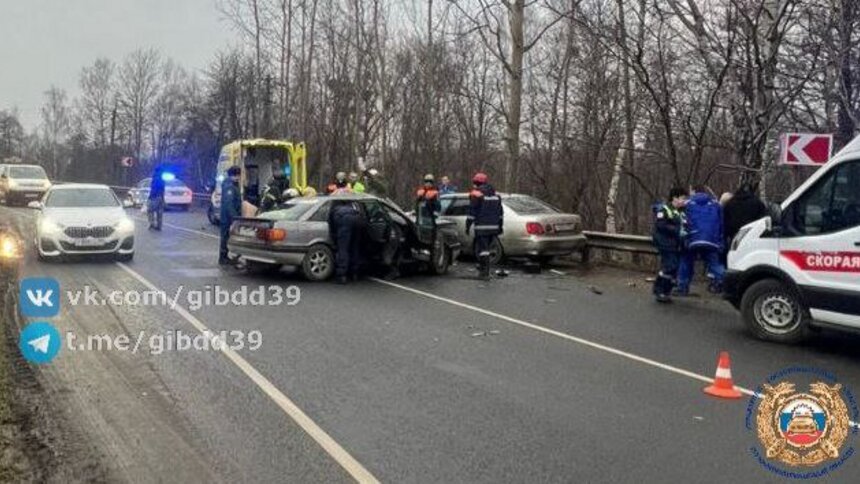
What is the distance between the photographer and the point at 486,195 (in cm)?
1394

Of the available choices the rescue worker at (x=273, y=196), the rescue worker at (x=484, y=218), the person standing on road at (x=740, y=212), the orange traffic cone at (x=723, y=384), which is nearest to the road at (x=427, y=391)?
the orange traffic cone at (x=723, y=384)

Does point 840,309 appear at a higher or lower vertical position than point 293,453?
higher

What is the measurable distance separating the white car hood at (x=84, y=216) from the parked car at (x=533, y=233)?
6.98m

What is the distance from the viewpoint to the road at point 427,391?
4699mm

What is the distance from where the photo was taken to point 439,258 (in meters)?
14.2

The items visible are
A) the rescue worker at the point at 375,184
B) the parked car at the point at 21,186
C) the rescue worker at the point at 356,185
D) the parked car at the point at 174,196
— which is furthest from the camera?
the parked car at the point at 174,196

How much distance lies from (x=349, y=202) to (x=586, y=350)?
6.09 metres

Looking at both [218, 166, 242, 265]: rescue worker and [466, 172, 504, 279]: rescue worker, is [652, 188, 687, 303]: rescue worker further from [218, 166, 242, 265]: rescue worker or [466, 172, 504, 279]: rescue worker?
[218, 166, 242, 265]: rescue worker

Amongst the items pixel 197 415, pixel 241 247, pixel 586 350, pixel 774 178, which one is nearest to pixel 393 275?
pixel 241 247

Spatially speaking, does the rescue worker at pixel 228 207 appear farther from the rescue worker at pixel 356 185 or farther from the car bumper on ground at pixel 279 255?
the rescue worker at pixel 356 185

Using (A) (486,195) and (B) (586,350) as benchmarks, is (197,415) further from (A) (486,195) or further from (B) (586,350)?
(A) (486,195)

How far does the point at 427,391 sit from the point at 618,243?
1039cm

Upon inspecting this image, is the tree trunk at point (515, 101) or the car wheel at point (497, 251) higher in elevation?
the tree trunk at point (515, 101)

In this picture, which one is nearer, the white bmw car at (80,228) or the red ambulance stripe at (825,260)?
the red ambulance stripe at (825,260)
